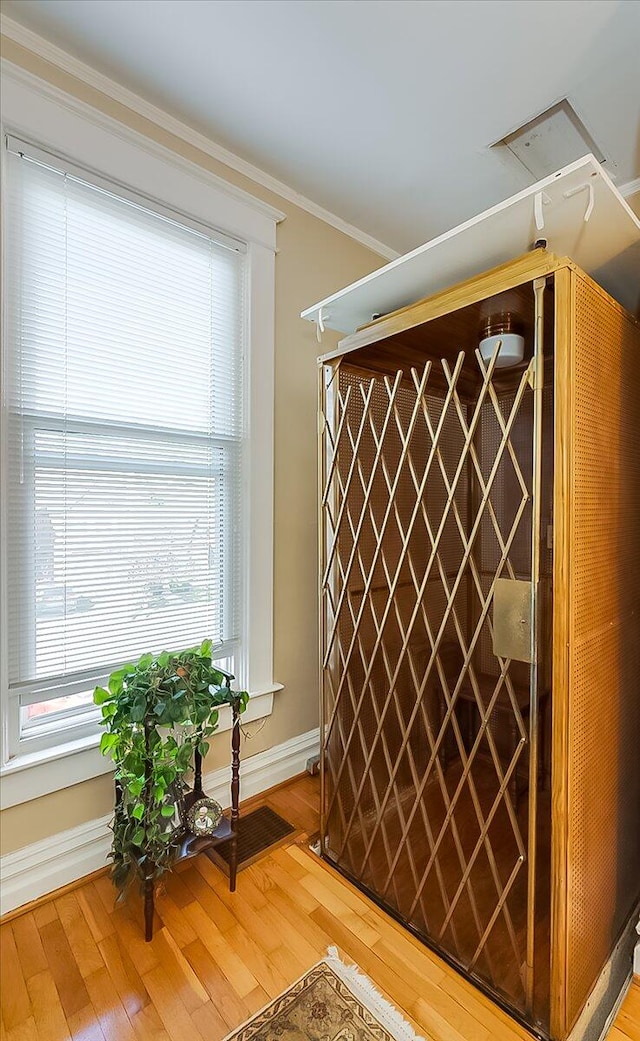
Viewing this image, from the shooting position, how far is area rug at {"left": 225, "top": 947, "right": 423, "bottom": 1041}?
1129 millimetres

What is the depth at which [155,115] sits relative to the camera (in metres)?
1.69

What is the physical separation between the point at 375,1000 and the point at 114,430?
179 centimetres

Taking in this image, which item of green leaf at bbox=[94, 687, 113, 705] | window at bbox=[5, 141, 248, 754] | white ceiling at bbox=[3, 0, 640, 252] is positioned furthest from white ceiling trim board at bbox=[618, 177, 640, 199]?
green leaf at bbox=[94, 687, 113, 705]

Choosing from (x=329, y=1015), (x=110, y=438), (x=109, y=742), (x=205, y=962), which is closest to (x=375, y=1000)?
(x=329, y=1015)

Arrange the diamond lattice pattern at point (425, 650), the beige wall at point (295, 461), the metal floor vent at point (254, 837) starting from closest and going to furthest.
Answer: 1. the diamond lattice pattern at point (425, 650)
2. the metal floor vent at point (254, 837)
3. the beige wall at point (295, 461)

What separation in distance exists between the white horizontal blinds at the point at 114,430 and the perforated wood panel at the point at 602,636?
4.24ft

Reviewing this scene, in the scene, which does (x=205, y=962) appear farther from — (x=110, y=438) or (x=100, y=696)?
(x=110, y=438)

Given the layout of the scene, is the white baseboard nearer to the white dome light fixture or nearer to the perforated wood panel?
the perforated wood panel

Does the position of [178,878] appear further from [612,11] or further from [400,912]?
[612,11]

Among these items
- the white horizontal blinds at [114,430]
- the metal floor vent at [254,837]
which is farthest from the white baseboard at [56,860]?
the white horizontal blinds at [114,430]

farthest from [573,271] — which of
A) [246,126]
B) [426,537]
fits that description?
[246,126]

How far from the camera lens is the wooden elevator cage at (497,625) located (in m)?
1.14

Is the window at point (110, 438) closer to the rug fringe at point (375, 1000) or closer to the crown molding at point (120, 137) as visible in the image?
the crown molding at point (120, 137)

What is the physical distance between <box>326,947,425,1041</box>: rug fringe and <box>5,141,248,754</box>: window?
102cm
